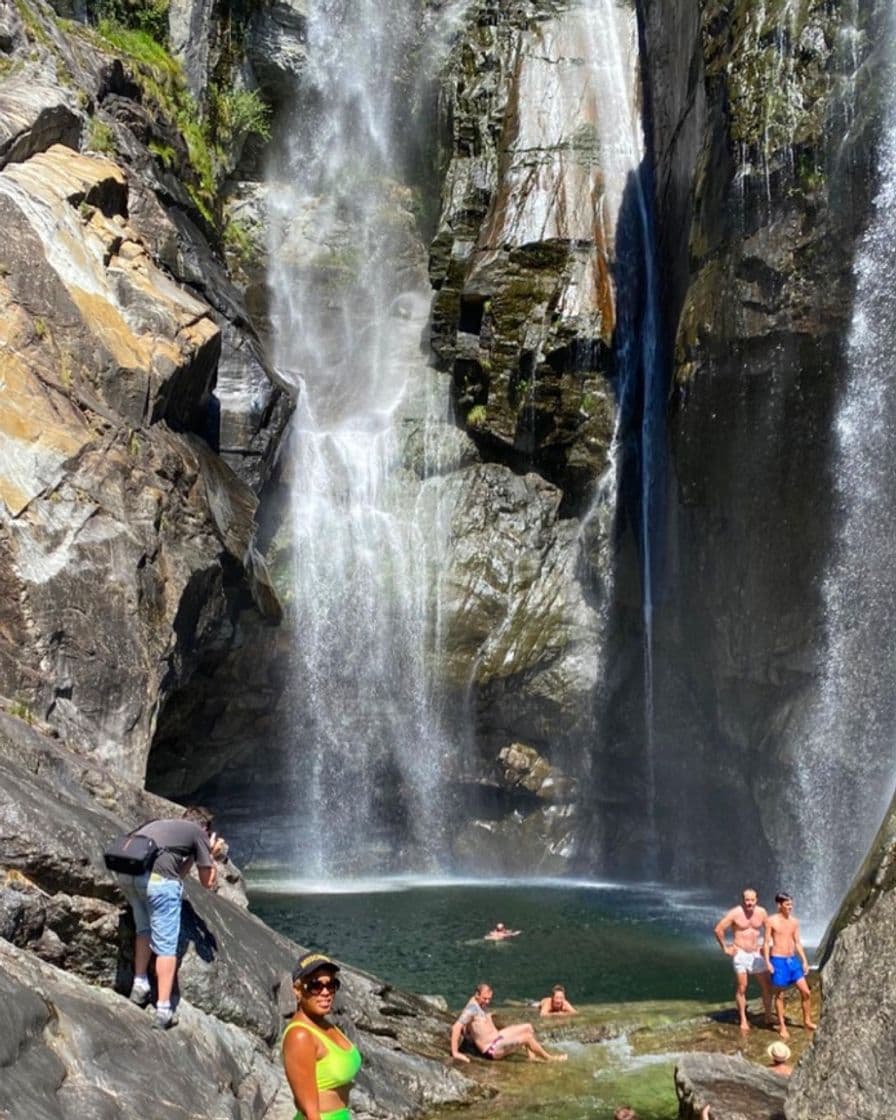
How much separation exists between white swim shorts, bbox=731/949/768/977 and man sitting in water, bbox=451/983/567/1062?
6.54 feet

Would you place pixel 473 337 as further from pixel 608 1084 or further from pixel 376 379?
pixel 608 1084

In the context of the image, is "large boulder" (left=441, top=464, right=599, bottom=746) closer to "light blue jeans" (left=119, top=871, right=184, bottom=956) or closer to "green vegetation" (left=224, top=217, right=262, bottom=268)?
"green vegetation" (left=224, top=217, right=262, bottom=268)

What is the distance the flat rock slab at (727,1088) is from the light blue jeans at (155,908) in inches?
152

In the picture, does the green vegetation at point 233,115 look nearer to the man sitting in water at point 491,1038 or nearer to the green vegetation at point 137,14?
the green vegetation at point 137,14

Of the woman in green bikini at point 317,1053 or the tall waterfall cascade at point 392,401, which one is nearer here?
the woman in green bikini at point 317,1053

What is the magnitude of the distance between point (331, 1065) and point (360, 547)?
20.5 m

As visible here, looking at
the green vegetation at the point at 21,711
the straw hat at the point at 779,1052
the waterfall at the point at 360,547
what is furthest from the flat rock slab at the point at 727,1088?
the waterfall at the point at 360,547

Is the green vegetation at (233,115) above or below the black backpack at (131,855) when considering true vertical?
above

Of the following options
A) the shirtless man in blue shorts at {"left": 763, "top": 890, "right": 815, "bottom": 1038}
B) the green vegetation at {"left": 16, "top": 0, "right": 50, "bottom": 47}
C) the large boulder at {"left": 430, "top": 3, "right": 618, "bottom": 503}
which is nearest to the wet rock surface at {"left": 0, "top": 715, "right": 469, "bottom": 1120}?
the shirtless man in blue shorts at {"left": 763, "top": 890, "right": 815, "bottom": 1038}

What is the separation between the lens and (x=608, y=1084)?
32.4 ft

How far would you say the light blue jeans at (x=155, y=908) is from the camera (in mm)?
7754

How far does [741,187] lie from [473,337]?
772 cm

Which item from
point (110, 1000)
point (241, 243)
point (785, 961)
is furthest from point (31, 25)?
point (785, 961)

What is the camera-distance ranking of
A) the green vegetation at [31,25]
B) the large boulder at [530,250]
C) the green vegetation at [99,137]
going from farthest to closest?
the large boulder at [530,250] < the green vegetation at [31,25] < the green vegetation at [99,137]
